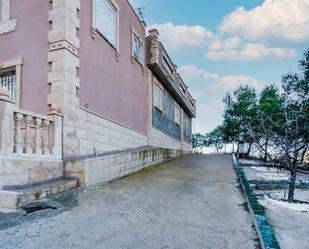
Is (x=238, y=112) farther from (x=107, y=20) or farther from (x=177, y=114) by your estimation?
(x=107, y=20)

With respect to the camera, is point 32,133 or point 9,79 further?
point 9,79

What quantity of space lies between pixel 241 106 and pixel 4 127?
20510 mm

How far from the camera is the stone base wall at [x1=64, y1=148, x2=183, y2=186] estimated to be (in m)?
6.38

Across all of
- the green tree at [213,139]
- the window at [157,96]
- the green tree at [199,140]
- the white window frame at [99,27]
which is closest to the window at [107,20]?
the white window frame at [99,27]

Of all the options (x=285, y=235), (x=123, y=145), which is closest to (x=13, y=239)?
(x=285, y=235)

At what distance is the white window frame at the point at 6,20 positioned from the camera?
7786mm

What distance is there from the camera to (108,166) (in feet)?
24.3

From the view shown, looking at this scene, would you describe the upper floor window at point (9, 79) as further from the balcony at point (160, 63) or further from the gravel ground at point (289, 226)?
the gravel ground at point (289, 226)

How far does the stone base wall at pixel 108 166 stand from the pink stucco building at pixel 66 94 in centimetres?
2

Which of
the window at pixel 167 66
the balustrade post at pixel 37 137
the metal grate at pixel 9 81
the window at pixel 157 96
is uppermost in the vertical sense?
the window at pixel 167 66

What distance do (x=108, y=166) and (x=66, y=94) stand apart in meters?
2.02

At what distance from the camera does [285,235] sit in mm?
4441

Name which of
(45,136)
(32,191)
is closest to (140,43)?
(45,136)

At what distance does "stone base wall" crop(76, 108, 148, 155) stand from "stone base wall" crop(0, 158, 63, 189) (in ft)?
3.80
